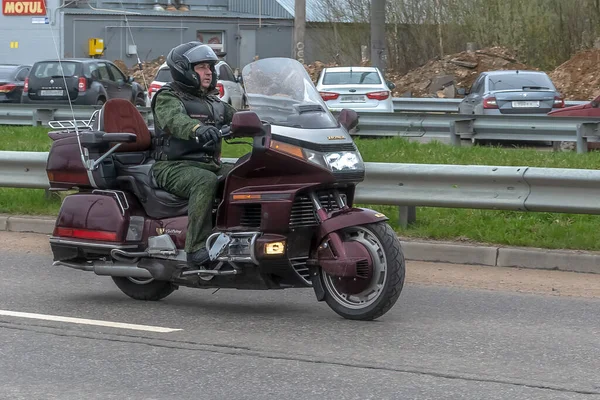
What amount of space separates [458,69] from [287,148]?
34803mm

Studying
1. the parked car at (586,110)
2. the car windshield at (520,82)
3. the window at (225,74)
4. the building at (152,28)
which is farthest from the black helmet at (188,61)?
the building at (152,28)

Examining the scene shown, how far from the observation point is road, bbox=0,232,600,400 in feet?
19.8

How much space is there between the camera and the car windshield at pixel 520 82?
24391 mm

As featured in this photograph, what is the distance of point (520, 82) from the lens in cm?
2461

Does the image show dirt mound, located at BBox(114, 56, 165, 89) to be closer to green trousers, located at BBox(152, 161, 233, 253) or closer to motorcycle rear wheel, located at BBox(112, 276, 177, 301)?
motorcycle rear wheel, located at BBox(112, 276, 177, 301)

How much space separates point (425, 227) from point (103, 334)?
14.8ft

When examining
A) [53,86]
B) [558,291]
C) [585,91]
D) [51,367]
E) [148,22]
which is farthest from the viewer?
[148,22]

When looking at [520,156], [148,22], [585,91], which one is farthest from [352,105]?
[148,22]

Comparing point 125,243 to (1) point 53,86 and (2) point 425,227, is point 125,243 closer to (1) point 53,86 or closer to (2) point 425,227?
(2) point 425,227

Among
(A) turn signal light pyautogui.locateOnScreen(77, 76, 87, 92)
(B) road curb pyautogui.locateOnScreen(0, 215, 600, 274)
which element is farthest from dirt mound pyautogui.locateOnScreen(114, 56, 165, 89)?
(B) road curb pyautogui.locateOnScreen(0, 215, 600, 274)

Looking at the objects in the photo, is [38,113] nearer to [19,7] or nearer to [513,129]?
[513,129]

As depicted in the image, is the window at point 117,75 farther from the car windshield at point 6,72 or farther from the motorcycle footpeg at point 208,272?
the motorcycle footpeg at point 208,272

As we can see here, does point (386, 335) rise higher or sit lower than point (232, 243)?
lower

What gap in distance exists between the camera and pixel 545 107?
23766 mm
